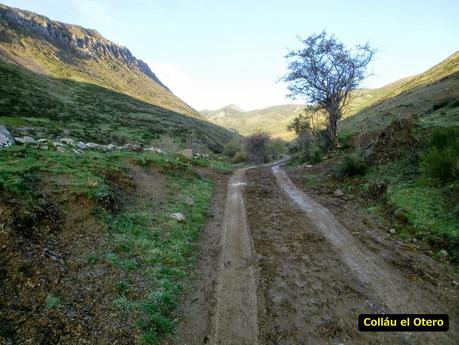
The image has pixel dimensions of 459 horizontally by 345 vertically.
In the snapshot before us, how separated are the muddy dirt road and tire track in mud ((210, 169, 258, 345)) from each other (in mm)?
19

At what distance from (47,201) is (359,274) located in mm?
8656

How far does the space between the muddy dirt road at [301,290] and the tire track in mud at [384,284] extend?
0.05ft

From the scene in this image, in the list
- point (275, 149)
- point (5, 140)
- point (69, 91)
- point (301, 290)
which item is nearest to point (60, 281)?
point (301, 290)

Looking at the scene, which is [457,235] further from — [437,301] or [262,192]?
[262,192]

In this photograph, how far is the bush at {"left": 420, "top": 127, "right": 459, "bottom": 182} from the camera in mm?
9883

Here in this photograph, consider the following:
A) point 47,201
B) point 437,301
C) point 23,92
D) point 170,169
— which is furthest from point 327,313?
point 23,92

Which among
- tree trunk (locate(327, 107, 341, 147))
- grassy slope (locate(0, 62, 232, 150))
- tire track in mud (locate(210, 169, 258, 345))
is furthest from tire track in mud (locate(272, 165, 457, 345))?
grassy slope (locate(0, 62, 232, 150))

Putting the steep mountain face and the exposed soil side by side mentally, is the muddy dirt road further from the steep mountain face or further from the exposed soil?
the steep mountain face

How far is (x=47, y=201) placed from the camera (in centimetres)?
806

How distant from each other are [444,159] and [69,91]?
8648 centimetres

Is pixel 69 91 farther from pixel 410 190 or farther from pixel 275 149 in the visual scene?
pixel 410 190

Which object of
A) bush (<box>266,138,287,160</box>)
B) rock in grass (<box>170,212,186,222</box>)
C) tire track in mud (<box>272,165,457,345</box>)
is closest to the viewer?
tire track in mud (<box>272,165,457,345</box>)

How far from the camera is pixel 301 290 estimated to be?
5914 mm

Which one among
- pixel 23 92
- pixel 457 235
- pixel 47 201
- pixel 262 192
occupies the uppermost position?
pixel 23 92
